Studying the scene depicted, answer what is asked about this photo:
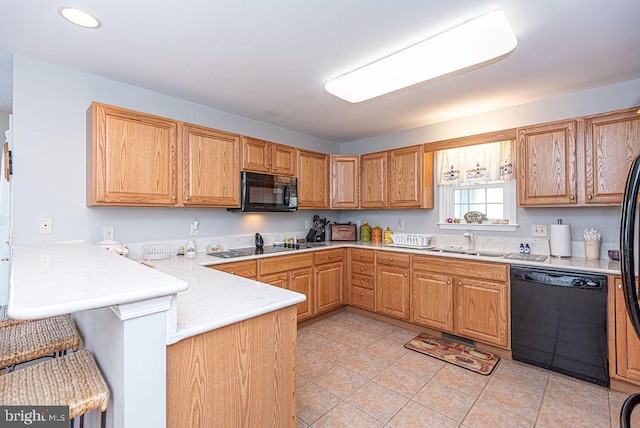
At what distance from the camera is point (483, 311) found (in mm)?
2744

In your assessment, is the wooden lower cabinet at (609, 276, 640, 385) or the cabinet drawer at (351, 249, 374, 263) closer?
the wooden lower cabinet at (609, 276, 640, 385)

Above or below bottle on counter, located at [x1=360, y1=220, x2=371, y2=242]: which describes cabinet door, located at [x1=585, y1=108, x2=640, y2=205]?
above

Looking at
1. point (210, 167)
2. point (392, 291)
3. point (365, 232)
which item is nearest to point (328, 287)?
point (392, 291)

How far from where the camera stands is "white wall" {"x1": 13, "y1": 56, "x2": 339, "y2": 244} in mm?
2141

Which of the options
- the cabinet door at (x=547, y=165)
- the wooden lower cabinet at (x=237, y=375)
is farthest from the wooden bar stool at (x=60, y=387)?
the cabinet door at (x=547, y=165)

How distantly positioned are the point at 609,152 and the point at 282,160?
117 inches

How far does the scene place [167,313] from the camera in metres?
0.96

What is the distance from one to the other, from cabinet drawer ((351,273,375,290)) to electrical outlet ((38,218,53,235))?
9.69 ft

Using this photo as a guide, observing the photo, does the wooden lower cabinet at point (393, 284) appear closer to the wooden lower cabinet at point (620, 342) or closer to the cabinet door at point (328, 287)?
the cabinet door at point (328, 287)

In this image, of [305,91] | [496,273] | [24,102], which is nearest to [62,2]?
[24,102]

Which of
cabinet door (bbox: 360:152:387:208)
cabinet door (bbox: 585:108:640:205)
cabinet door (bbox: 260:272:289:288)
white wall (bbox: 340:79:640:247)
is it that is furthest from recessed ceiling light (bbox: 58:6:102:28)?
cabinet door (bbox: 585:108:640:205)

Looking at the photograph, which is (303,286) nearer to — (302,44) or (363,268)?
(363,268)

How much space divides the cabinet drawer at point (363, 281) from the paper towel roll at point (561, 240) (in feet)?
5.91

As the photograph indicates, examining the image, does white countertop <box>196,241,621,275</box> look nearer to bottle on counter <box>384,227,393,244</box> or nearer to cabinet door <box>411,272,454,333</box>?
cabinet door <box>411,272,454,333</box>
